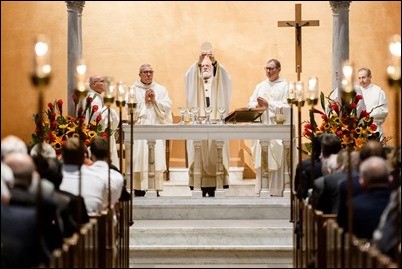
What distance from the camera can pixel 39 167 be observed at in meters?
7.89

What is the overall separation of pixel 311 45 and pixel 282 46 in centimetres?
44

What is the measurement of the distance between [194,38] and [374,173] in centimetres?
923

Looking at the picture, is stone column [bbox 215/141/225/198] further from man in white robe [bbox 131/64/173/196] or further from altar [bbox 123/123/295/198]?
man in white robe [bbox 131/64/173/196]

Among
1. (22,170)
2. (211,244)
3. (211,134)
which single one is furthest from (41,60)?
(211,134)

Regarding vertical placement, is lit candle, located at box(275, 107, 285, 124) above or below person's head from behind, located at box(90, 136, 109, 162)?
above

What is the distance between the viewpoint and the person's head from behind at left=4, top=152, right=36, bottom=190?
6989mm

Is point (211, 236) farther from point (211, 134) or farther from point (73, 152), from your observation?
point (73, 152)

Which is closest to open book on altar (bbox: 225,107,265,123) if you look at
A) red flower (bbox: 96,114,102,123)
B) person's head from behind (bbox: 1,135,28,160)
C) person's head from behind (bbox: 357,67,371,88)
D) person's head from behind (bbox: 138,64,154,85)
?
person's head from behind (bbox: 138,64,154,85)

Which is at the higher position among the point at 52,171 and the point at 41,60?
the point at 41,60

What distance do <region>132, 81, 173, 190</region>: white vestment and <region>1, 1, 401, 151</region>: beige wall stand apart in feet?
8.23

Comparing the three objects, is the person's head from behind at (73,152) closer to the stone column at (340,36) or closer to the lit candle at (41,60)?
the lit candle at (41,60)

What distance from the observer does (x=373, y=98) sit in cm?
1363

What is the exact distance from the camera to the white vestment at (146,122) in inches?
518

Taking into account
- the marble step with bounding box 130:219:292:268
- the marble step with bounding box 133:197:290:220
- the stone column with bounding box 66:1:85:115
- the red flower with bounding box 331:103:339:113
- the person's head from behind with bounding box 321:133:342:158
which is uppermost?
the stone column with bounding box 66:1:85:115
